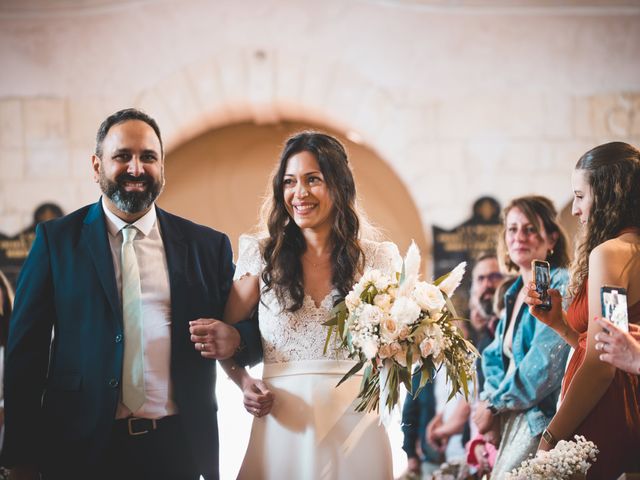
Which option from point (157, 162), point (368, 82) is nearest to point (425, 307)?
point (157, 162)

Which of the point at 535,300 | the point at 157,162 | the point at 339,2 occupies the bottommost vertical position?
the point at 535,300

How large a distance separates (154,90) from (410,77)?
2061mm

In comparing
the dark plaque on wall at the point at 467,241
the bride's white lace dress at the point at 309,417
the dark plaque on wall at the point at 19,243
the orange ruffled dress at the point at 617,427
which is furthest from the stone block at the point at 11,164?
the orange ruffled dress at the point at 617,427

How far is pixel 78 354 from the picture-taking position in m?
2.82

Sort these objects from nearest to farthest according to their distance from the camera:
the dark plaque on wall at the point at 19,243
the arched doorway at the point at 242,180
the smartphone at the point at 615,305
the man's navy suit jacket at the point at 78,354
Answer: the smartphone at the point at 615,305, the man's navy suit jacket at the point at 78,354, the dark plaque on wall at the point at 19,243, the arched doorway at the point at 242,180

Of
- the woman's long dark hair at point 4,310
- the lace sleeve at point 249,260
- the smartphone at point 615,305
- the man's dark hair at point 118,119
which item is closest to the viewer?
the smartphone at point 615,305

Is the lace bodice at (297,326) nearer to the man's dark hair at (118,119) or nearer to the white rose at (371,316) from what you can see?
the white rose at (371,316)

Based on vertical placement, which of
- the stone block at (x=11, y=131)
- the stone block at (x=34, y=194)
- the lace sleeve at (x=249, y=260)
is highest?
the stone block at (x=11, y=131)

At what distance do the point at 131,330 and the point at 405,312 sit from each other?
0.91 m

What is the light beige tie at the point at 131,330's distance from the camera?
280 cm

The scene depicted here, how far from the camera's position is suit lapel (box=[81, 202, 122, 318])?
2.84 metres

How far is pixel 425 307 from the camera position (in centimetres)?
261

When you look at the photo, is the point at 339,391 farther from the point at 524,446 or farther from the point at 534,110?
the point at 534,110

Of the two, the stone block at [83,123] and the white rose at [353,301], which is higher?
the stone block at [83,123]
